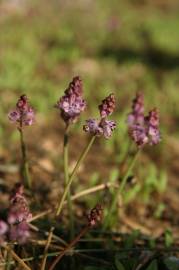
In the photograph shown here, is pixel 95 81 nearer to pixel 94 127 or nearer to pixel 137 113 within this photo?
pixel 137 113

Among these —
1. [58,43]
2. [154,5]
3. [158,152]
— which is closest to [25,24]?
[58,43]

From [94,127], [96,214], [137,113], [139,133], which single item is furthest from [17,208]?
[137,113]

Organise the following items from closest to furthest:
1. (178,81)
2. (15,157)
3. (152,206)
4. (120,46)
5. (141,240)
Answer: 1. (141,240)
2. (152,206)
3. (15,157)
4. (178,81)
5. (120,46)

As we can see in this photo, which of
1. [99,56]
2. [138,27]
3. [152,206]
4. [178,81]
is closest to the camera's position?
[152,206]

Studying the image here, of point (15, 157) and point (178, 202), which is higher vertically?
point (15, 157)

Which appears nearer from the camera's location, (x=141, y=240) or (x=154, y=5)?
(x=141, y=240)

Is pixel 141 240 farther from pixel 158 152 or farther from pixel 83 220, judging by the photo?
pixel 158 152

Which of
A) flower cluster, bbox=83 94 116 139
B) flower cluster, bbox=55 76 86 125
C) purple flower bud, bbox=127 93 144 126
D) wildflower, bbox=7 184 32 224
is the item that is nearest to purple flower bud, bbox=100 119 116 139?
flower cluster, bbox=83 94 116 139
